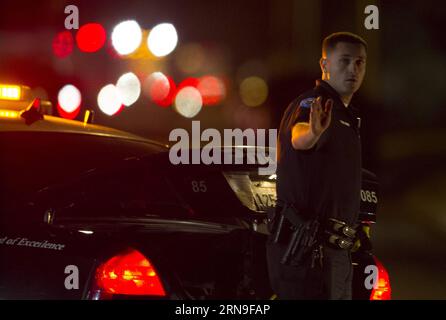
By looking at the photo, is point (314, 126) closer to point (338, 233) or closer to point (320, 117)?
point (320, 117)

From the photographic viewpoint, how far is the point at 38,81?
9.21 meters

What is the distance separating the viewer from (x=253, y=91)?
1806 cm

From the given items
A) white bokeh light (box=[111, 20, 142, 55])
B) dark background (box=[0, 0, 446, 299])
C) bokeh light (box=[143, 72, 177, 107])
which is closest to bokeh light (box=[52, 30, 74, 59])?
dark background (box=[0, 0, 446, 299])

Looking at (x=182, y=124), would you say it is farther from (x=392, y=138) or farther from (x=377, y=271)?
(x=377, y=271)

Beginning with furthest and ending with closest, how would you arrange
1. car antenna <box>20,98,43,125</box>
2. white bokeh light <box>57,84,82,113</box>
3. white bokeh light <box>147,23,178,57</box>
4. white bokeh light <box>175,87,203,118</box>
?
1. white bokeh light <box>175,87,203,118</box>
2. white bokeh light <box>57,84,82,113</box>
3. white bokeh light <box>147,23,178,57</box>
4. car antenna <box>20,98,43,125</box>

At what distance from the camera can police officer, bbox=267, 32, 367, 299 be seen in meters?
3.67

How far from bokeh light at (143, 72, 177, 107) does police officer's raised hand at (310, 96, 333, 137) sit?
9.00 m

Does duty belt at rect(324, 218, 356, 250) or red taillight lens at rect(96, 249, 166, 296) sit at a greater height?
duty belt at rect(324, 218, 356, 250)

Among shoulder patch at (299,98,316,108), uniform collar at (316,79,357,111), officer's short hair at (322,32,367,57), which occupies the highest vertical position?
officer's short hair at (322,32,367,57)

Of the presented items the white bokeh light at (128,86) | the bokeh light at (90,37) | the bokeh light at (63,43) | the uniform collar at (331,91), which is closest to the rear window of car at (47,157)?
the uniform collar at (331,91)

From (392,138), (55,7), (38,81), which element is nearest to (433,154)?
(392,138)

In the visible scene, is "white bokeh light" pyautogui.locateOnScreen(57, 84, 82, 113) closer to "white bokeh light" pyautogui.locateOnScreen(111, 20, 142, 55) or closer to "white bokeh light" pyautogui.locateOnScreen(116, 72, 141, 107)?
A: "white bokeh light" pyautogui.locateOnScreen(111, 20, 142, 55)
